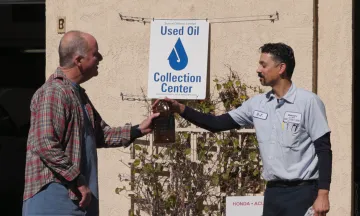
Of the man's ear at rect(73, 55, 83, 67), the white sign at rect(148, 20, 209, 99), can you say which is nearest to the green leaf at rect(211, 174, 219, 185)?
the white sign at rect(148, 20, 209, 99)

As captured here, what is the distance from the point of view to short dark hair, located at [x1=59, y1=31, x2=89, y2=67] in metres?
4.89

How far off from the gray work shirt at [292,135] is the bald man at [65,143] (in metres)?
1.05

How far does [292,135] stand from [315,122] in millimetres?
154

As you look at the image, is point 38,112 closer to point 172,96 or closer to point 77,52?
point 77,52

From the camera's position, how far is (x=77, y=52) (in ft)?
16.1

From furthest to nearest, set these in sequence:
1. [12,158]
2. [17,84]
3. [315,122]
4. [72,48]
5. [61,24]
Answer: [17,84], [12,158], [61,24], [315,122], [72,48]

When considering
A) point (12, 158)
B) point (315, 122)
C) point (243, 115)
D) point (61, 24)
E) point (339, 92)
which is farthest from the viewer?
point (12, 158)

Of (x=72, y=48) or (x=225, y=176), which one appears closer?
(x=72, y=48)

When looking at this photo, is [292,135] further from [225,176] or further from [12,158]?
[12,158]

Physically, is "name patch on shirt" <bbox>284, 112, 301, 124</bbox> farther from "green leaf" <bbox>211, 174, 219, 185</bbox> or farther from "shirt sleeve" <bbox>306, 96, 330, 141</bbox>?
"green leaf" <bbox>211, 174, 219, 185</bbox>

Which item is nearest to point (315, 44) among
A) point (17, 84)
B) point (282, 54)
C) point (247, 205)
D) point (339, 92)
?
point (339, 92)

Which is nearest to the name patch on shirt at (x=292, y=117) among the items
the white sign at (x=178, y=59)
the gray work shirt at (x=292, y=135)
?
the gray work shirt at (x=292, y=135)

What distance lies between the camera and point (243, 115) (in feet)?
18.4

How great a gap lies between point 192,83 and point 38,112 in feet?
9.70
